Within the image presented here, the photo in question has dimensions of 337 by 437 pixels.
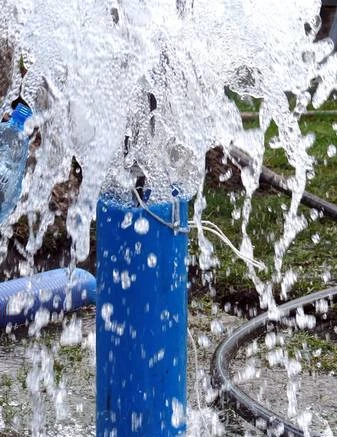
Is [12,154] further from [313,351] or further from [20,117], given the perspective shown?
[313,351]

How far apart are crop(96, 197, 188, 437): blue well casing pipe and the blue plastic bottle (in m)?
0.25

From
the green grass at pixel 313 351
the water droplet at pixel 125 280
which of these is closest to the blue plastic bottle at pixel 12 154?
the water droplet at pixel 125 280

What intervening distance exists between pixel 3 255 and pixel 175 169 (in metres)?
1.92

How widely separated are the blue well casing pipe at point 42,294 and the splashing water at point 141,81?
44.6 inches

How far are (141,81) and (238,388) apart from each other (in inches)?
41.0

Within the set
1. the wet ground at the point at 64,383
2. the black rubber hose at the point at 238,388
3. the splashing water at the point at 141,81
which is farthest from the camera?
the wet ground at the point at 64,383

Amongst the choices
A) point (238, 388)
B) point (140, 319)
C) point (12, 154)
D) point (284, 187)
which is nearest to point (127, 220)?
point (140, 319)

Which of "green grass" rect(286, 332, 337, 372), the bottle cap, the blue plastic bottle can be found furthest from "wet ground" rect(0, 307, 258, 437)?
the bottle cap

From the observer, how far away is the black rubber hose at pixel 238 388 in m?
2.74

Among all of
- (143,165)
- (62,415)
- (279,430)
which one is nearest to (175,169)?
(143,165)

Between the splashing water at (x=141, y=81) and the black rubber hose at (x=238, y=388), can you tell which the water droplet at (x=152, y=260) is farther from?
the black rubber hose at (x=238, y=388)

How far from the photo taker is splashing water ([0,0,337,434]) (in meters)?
2.26

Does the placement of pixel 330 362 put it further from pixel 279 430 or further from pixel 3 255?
pixel 3 255

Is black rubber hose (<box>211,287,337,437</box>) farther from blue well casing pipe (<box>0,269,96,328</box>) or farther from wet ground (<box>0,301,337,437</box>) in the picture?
blue well casing pipe (<box>0,269,96,328</box>)
